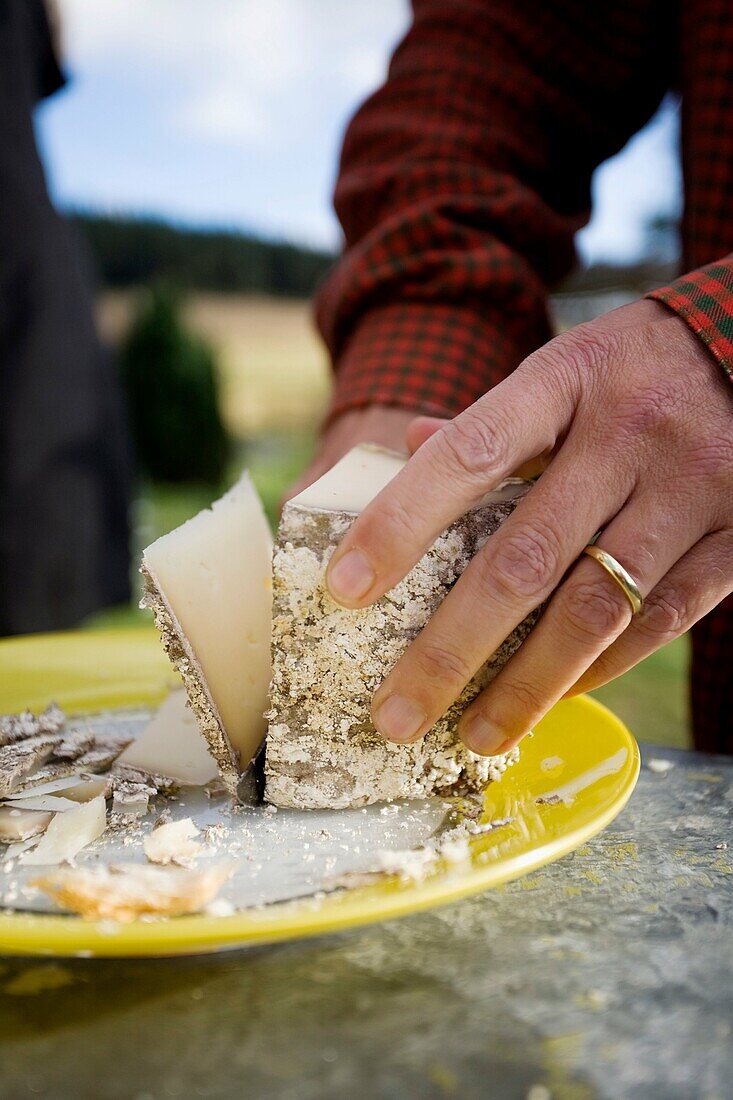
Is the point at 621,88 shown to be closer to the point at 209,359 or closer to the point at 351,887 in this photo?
the point at 351,887

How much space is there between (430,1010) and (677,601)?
559mm

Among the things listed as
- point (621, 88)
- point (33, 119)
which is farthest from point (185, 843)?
point (33, 119)

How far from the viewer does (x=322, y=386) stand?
7418 mm

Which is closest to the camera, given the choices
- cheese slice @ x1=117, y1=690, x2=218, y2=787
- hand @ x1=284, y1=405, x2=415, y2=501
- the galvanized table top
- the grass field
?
the galvanized table top

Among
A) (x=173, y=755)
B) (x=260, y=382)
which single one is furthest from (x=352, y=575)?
(x=260, y=382)

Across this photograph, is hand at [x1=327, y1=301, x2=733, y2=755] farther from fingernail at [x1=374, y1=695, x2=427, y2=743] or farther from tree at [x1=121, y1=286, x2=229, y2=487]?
tree at [x1=121, y1=286, x2=229, y2=487]

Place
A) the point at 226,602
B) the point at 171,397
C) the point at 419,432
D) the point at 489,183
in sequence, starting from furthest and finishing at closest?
the point at 171,397, the point at 489,183, the point at 419,432, the point at 226,602

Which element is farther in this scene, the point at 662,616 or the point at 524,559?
the point at 662,616

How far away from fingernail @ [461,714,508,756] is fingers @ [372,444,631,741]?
2.6 inches

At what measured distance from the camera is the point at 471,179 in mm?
1725

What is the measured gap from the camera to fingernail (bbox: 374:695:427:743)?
1.01 meters

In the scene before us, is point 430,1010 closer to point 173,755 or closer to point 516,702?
point 516,702

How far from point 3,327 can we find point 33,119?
1.84 ft

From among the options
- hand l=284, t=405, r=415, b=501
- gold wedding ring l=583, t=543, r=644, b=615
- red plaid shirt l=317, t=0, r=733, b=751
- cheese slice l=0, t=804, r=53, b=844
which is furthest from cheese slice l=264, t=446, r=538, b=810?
red plaid shirt l=317, t=0, r=733, b=751
